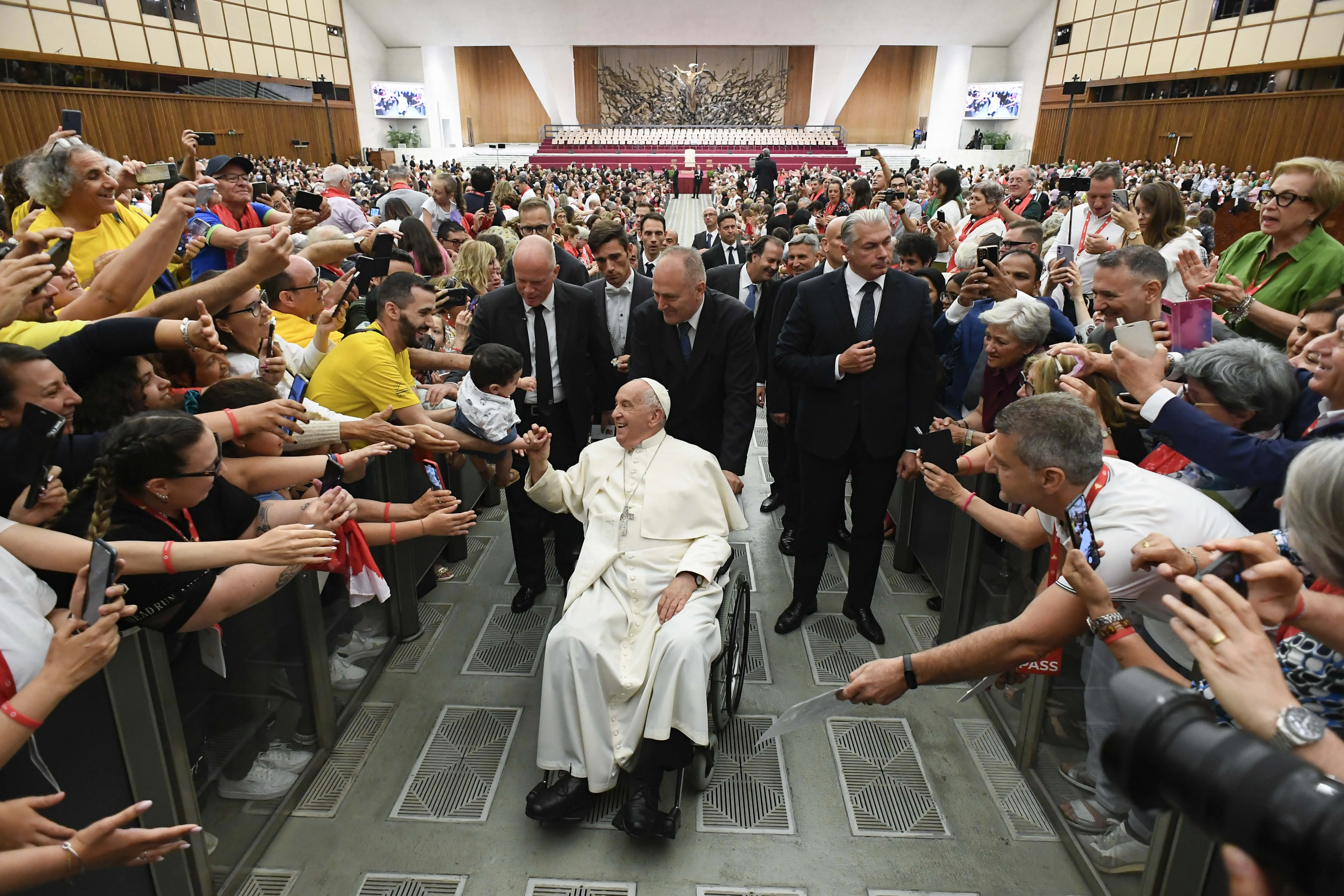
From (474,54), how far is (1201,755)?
38.2m

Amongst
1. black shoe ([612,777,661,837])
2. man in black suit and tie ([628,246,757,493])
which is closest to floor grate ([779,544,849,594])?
man in black suit and tie ([628,246,757,493])

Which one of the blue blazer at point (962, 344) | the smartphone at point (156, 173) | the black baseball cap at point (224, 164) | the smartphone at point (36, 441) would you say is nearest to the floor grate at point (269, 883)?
the smartphone at point (36, 441)

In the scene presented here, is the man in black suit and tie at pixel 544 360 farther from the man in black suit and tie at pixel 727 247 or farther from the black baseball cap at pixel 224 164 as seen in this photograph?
the man in black suit and tie at pixel 727 247

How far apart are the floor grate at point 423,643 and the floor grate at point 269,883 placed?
1098 mm

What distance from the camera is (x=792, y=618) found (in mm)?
3693

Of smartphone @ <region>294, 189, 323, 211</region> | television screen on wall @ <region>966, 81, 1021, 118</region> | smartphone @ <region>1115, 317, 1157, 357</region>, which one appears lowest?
smartphone @ <region>1115, 317, 1157, 357</region>

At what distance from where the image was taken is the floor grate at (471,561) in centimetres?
420

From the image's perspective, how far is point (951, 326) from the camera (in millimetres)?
4055

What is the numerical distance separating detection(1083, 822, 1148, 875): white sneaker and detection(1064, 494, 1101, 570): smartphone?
0.79 meters

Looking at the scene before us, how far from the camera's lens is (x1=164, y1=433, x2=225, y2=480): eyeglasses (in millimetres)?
1875

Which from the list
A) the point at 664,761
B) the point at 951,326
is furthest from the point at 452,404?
the point at 951,326

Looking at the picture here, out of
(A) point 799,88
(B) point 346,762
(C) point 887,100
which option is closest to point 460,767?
(B) point 346,762

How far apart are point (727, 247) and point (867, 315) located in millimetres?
3708

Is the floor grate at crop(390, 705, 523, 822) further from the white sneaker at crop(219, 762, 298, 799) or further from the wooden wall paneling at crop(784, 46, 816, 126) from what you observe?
the wooden wall paneling at crop(784, 46, 816, 126)
